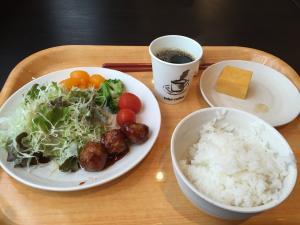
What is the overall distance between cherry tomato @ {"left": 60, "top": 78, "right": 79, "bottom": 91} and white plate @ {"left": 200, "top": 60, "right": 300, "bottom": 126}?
0.63m

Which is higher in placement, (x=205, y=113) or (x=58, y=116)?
(x=205, y=113)

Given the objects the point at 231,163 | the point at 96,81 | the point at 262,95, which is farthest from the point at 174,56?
the point at 231,163

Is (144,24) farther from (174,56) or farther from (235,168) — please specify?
(235,168)

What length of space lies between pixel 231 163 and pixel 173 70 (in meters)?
0.51

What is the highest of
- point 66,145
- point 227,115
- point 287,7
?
point 227,115

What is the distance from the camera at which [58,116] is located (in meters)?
1.28

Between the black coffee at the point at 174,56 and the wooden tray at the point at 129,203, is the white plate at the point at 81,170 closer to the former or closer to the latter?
the wooden tray at the point at 129,203

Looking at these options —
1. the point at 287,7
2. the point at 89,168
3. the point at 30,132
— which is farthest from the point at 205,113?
the point at 287,7

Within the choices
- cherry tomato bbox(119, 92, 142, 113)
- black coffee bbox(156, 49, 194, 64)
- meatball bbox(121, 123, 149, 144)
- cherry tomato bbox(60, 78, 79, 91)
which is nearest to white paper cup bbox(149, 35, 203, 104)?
black coffee bbox(156, 49, 194, 64)

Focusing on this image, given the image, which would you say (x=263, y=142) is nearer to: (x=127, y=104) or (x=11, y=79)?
(x=127, y=104)

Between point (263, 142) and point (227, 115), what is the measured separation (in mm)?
165

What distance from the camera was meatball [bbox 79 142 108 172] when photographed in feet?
3.54

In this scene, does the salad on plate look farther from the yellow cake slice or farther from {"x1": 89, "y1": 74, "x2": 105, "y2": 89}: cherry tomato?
the yellow cake slice

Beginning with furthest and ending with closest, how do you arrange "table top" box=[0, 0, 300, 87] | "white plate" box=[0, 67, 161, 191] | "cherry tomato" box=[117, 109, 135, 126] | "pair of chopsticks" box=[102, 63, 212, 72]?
"table top" box=[0, 0, 300, 87], "pair of chopsticks" box=[102, 63, 212, 72], "cherry tomato" box=[117, 109, 135, 126], "white plate" box=[0, 67, 161, 191]
